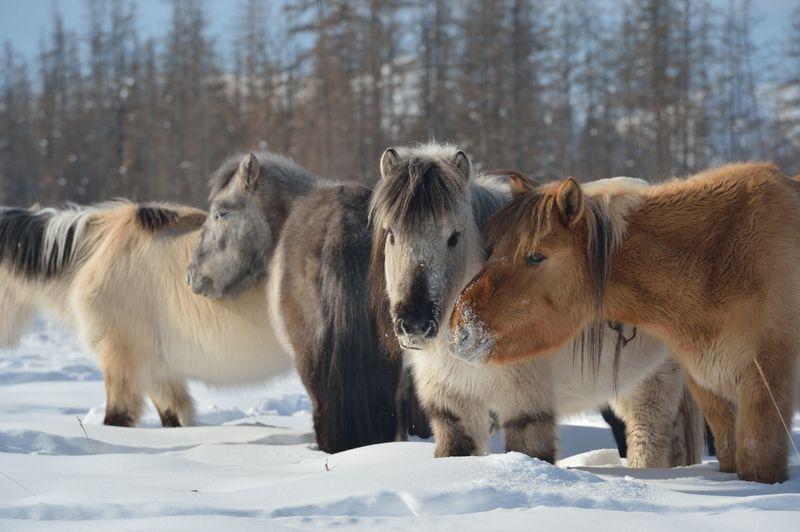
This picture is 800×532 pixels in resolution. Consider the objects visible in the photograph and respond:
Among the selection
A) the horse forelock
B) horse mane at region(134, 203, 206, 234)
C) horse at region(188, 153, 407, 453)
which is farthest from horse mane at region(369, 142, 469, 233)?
horse mane at region(134, 203, 206, 234)

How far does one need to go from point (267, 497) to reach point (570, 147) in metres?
28.2

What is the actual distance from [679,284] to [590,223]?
0.53 m

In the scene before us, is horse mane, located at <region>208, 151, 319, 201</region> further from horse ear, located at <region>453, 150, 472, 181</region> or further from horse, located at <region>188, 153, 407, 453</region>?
horse ear, located at <region>453, 150, 472, 181</region>

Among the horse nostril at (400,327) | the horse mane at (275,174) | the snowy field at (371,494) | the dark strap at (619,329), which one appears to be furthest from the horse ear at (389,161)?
the horse mane at (275,174)

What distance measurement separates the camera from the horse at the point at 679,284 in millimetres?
3932

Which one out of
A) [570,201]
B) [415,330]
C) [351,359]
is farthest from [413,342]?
[351,359]

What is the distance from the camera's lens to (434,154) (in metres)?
4.71

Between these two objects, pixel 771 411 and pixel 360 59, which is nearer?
pixel 771 411

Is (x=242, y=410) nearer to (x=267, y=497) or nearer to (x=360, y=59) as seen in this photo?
(x=267, y=497)

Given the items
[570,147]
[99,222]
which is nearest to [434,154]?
[99,222]

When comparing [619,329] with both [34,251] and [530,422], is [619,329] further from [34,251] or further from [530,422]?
[34,251]

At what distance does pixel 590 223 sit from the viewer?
4.11 m

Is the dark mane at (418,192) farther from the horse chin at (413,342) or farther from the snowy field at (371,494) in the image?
the snowy field at (371,494)

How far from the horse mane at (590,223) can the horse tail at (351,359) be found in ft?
4.90
